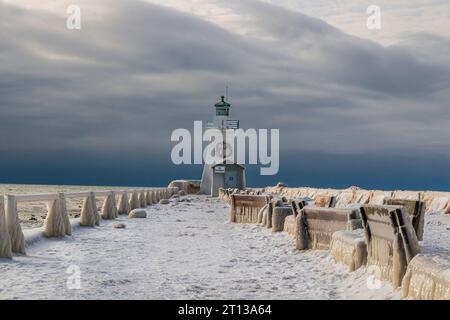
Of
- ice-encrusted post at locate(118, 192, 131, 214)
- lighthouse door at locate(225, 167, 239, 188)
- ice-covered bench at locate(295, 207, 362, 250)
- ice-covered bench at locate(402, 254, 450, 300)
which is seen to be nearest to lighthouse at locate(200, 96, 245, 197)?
lighthouse door at locate(225, 167, 239, 188)

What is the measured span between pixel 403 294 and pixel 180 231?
1383 centimetres

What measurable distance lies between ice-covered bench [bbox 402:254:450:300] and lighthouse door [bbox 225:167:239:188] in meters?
56.3

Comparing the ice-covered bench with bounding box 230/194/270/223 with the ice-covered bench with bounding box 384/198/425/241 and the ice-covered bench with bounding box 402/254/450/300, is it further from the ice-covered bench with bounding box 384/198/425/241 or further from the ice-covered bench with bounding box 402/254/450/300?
the ice-covered bench with bounding box 402/254/450/300

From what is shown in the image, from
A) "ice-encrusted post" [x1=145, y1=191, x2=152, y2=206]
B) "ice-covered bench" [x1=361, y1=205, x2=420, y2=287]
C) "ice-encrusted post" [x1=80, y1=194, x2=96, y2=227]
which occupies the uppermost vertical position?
"ice-covered bench" [x1=361, y1=205, x2=420, y2=287]

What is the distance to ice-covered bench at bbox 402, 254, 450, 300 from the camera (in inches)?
265

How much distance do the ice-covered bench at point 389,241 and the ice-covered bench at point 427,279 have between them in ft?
1.65

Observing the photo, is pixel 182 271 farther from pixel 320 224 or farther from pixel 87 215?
pixel 87 215

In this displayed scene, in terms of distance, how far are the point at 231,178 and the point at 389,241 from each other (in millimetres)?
55369

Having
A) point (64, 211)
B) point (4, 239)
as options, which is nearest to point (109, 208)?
point (64, 211)

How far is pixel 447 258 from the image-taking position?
779cm

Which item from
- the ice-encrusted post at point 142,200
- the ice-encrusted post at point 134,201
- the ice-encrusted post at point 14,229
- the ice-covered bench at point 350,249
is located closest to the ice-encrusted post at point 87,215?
the ice-encrusted post at point 14,229

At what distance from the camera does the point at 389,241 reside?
9.04m
